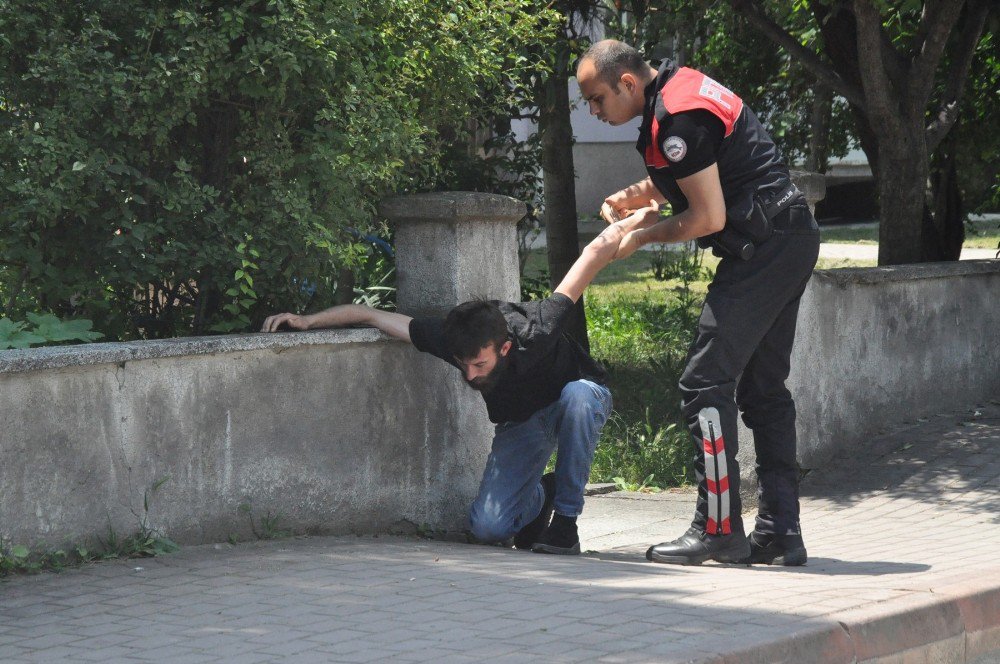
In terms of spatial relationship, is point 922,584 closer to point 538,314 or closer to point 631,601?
point 631,601

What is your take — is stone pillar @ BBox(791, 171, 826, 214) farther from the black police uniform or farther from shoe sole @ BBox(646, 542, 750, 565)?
shoe sole @ BBox(646, 542, 750, 565)

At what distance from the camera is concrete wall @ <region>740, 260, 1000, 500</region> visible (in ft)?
23.1

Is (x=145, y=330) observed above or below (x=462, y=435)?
above

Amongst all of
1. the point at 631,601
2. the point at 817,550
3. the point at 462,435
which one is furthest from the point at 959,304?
the point at 631,601

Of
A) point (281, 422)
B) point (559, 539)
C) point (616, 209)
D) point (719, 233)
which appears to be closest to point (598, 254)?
point (616, 209)

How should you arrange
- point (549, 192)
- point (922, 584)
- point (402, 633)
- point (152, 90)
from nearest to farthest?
point (402, 633)
point (922, 584)
point (152, 90)
point (549, 192)

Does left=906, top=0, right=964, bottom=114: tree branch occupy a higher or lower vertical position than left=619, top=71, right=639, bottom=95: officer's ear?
higher

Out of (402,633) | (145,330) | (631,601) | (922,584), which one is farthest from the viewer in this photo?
(145,330)

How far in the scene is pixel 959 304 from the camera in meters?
8.17

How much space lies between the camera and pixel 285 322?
5.43 m

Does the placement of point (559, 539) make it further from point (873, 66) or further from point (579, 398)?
point (873, 66)

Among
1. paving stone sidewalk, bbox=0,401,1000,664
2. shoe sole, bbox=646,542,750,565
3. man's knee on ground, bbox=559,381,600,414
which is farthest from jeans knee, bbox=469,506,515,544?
shoe sole, bbox=646,542,750,565

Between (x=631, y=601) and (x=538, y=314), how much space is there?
1400 millimetres

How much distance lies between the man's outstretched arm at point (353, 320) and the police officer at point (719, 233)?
42.1 inches
